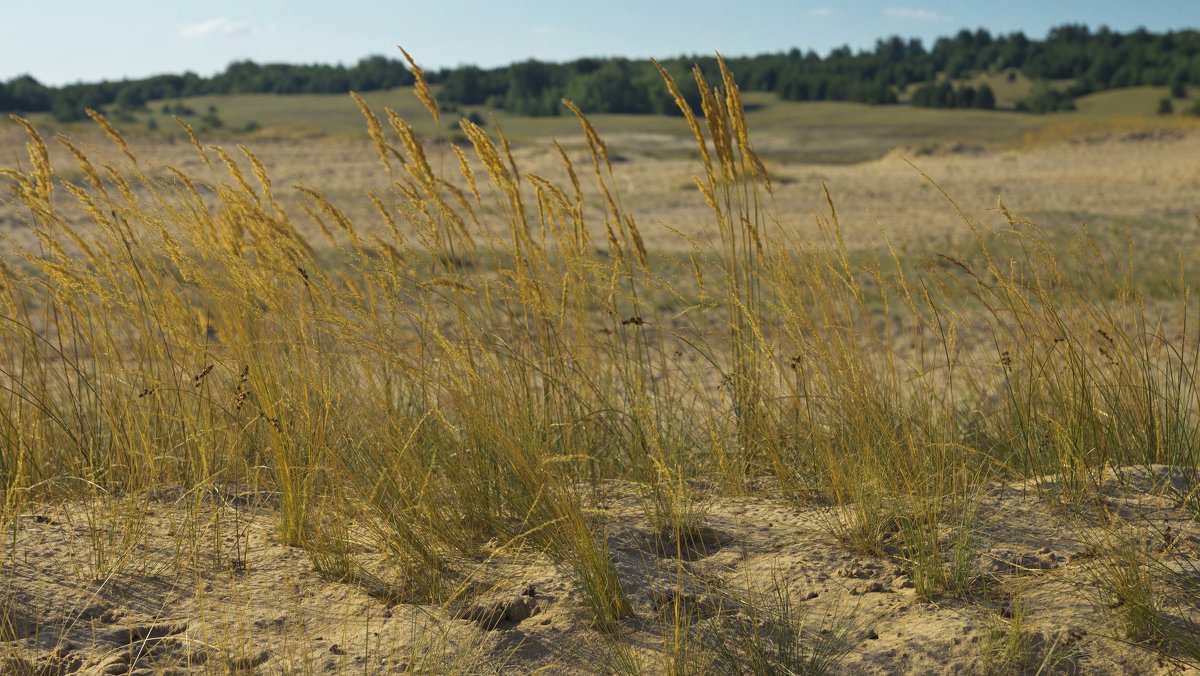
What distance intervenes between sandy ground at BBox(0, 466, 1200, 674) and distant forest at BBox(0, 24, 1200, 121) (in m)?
36.3

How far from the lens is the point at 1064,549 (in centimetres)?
237

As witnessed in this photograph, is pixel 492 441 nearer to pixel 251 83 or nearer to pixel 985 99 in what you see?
pixel 985 99

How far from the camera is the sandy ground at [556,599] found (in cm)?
199

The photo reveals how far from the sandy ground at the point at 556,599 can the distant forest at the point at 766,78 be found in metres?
36.3

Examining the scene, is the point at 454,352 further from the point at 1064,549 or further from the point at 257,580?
the point at 1064,549

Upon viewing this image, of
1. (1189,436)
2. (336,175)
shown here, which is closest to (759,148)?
(336,175)

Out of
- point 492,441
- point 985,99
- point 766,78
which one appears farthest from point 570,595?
point 766,78

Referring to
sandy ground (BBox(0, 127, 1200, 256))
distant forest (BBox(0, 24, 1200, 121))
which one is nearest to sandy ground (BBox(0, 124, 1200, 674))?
sandy ground (BBox(0, 127, 1200, 256))

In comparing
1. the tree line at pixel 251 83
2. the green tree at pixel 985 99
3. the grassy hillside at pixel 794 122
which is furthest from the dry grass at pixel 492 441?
the tree line at pixel 251 83

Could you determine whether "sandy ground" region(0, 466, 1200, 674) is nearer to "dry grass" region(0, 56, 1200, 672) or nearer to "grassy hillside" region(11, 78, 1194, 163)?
"dry grass" region(0, 56, 1200, 672)

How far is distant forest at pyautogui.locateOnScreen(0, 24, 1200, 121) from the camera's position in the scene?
4666cm

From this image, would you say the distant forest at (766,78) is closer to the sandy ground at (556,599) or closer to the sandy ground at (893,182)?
the sandy ground at (893,182)

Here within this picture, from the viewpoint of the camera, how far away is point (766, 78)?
59156 mm

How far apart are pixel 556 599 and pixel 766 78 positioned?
5988 cm
